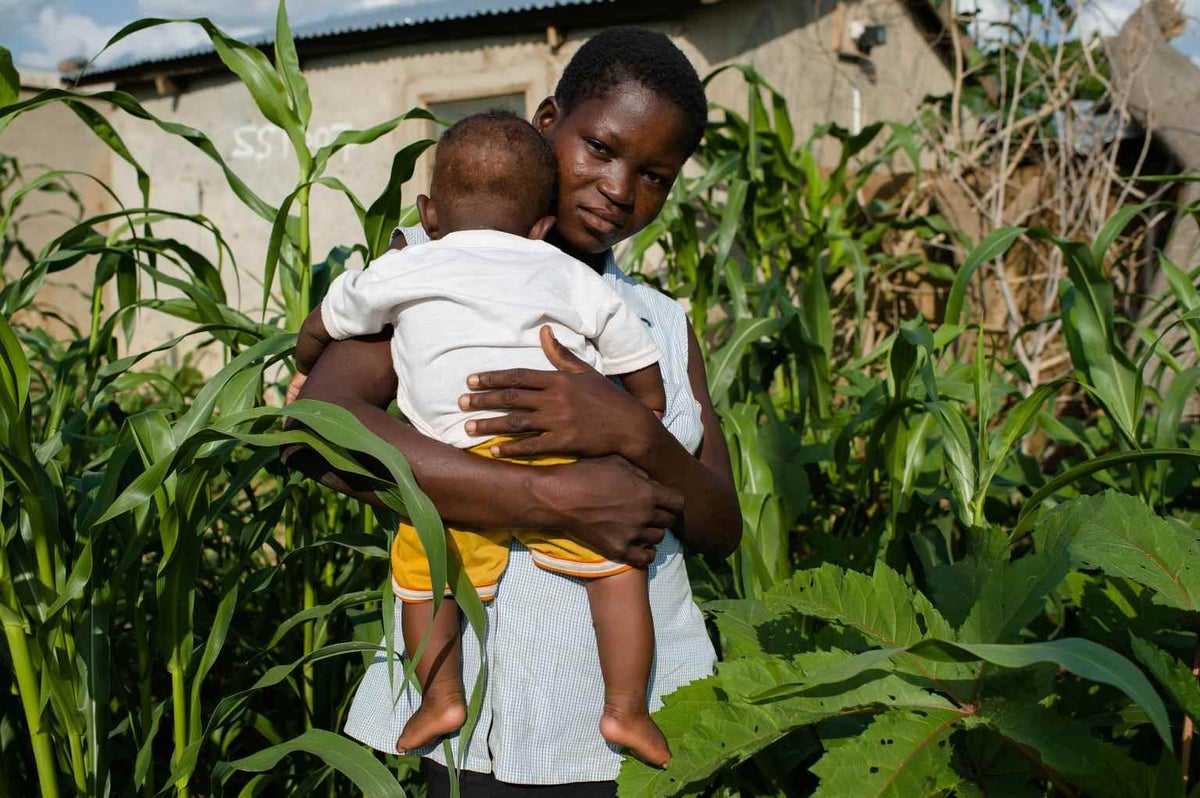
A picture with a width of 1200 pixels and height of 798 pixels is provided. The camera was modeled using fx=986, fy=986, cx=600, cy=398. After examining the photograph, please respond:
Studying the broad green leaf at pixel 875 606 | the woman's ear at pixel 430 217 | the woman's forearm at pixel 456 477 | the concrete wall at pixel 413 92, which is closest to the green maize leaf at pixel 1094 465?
the broad green leaf at pixel 875 606

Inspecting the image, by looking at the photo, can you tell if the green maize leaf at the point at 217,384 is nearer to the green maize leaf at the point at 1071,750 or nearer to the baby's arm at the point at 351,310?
the baby's arm at the point at 351,310

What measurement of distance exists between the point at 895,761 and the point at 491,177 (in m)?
0.75

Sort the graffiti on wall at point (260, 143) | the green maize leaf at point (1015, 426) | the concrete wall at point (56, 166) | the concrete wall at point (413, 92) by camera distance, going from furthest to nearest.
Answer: the concrete wall at point (56, 166) → the graffiti on wall at point (260, 143) → the concrete wall at point (413, 92) → the green maize leaf at point (1015, 426)

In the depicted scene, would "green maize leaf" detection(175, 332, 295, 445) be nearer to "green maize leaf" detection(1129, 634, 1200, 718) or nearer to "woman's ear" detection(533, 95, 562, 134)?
"woman's ear" detection(533, 95, 562, 134)

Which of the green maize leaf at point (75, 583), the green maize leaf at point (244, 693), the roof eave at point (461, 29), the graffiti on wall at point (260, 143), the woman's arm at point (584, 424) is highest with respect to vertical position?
the roof eave at point (461, 29)

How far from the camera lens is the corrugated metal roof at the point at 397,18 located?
4.90 meters

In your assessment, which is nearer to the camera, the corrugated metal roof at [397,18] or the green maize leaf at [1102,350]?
the green maize leaf at [1102,350]

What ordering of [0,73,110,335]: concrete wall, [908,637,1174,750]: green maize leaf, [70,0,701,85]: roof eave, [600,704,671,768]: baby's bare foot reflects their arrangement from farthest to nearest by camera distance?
[0,73,110,335]: concrete wall < [70,0,701,85]: roof eave < [600,704,671,768]: baby's bare foot < [908,637,1174,750]: green maize leaf

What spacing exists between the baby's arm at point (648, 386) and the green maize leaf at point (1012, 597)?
42 cm

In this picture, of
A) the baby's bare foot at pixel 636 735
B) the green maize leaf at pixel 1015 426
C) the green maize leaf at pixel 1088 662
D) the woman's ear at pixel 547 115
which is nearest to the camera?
the green maize leaf at pixel 1088 662

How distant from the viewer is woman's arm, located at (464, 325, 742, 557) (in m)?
1.03

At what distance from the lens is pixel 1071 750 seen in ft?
3.08

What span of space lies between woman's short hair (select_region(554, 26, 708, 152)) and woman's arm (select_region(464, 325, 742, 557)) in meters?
0.38

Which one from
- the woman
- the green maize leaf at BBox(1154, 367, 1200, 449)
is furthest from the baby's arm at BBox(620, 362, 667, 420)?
the green maize leaf at BBox(1154, 367, 1200, 449)
